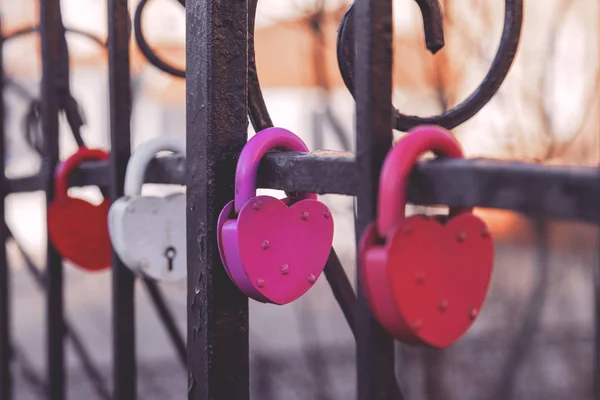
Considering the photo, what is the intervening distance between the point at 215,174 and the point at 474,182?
0.27m

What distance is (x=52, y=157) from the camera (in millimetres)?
1118

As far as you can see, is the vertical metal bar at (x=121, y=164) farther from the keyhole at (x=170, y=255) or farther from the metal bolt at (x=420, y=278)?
the metal bolt at (x=420, y=278)

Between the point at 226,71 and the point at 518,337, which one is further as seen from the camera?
the point at 518,337

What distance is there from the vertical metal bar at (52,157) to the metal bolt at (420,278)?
2.45 ft

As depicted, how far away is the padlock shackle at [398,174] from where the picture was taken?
Result: 484mm

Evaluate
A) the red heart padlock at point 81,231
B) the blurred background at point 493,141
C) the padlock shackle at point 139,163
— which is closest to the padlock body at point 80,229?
the red heart padlock at point 81,231

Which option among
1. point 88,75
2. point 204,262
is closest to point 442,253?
point 204,262

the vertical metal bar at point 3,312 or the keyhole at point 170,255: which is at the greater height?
the keyhole at point 170,255

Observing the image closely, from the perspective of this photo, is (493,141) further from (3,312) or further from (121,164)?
(121,164)

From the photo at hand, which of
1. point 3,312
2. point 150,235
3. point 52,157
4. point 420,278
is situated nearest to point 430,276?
point 420,278

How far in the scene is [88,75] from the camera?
14984 millimetres

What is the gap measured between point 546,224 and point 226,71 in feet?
8.26

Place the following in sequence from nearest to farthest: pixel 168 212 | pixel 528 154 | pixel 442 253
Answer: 1. pixel 442 253
2. pixel 168 212
3. pixel 528 154

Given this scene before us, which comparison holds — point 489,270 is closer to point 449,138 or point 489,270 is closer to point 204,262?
point 449,138
